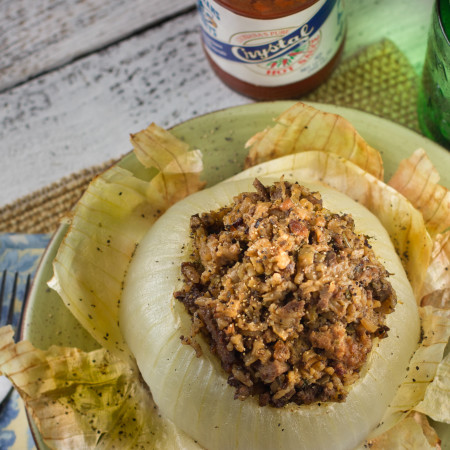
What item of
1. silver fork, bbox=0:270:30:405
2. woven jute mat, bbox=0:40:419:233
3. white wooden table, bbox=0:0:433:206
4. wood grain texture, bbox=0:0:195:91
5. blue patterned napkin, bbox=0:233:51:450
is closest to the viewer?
blue patterned napkin, bbox=0:233:51:450

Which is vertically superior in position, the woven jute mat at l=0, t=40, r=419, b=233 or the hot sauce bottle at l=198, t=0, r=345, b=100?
the hot sauce bottle at l=198, t=0, r=345, b=100

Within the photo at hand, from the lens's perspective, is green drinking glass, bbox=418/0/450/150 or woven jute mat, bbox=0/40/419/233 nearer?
green drinking glass, bbox=418/0/450/150

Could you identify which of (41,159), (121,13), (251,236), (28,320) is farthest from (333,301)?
(121,13)

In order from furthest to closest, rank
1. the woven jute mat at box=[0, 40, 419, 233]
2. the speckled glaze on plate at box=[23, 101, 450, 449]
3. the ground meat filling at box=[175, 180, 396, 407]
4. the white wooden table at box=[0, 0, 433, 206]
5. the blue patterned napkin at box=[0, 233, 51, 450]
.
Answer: the white wooden table at box=[0, 0, 433, 206]
the woven jute mat at box=[0, 40, 419, 233]
the blue patterned napkin at box=[0, 233, 51, 450]
the speckled glaze on plate at box=[23, 101, 450, 449]
the ground meat filling at box=[175, 180, 396, 407]

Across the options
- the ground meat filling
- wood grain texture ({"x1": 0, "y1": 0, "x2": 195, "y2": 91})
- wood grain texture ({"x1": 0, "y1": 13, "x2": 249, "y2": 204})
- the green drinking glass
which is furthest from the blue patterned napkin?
the green drinking glass

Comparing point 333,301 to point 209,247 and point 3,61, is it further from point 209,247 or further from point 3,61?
point 3,61

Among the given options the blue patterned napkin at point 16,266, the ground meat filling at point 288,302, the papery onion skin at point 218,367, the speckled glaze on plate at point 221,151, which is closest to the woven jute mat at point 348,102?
the blue patterned napkin at point 16,266

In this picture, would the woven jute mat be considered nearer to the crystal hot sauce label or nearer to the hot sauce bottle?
the hot sauce bottle
